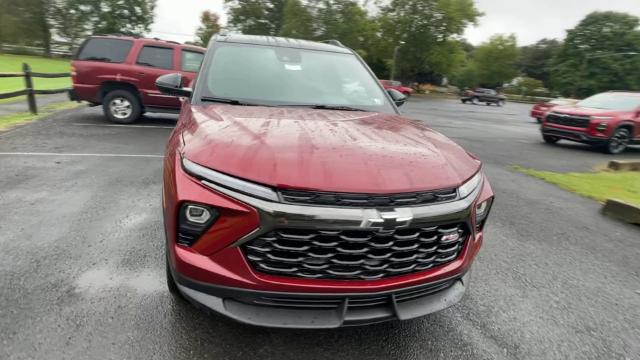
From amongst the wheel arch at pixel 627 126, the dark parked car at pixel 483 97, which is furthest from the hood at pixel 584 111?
the dark parked car at pixel 483 97

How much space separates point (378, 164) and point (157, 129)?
8868mm

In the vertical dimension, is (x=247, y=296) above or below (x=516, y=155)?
above

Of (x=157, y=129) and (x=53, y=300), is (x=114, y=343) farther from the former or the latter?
(x=157, y=129)

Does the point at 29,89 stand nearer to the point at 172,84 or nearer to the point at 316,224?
the point at 172,84

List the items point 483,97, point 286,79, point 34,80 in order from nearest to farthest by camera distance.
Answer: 1. point 286,79
2. point 34,80
3. point 483,97

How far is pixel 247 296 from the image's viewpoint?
6.51 ft

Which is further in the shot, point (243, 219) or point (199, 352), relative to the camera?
point (199, 352)

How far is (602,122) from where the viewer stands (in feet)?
38.0

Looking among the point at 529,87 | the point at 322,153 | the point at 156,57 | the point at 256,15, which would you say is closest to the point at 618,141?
the point at 156,57

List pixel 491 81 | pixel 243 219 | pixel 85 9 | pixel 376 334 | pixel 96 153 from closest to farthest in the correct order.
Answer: pixel 243 219, pixel 376 334, pixel 96 153, pixel 85 9, pixel 491 81

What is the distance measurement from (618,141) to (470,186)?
1234 centimetres

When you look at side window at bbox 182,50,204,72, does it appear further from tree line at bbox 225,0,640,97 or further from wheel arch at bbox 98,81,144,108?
tree line at bbox 225,0,640,97

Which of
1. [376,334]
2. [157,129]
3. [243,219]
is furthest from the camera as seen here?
[157,129]

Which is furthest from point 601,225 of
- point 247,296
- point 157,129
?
point 157,129
